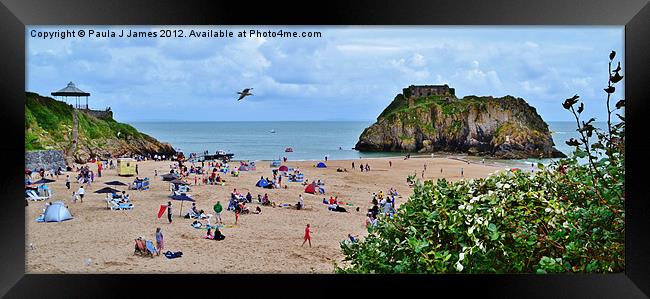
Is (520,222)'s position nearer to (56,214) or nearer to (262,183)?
(56,214)

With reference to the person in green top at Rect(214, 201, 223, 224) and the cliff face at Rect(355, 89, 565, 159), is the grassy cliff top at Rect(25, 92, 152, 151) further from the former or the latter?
the cliff face at Rect(355, 89, 565, 159)

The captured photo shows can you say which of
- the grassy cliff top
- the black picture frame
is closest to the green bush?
the black picture frame

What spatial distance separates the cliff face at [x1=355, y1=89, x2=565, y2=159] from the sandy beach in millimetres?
610

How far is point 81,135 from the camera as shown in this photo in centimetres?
1004

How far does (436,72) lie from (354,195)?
292 centimetres

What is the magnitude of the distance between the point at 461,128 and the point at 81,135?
7085mm

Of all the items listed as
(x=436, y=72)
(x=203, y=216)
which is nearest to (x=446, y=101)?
(x=436, y=72)

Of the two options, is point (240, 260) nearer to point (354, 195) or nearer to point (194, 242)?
point (194, 242)

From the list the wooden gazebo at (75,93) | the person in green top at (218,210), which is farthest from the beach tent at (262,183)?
the wooden gazebo at (75,93)

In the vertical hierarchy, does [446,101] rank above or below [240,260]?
above

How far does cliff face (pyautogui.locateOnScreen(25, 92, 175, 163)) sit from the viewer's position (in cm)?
823

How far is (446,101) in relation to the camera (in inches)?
409

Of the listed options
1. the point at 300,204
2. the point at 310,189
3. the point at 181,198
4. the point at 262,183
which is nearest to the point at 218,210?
the point at 181,198
